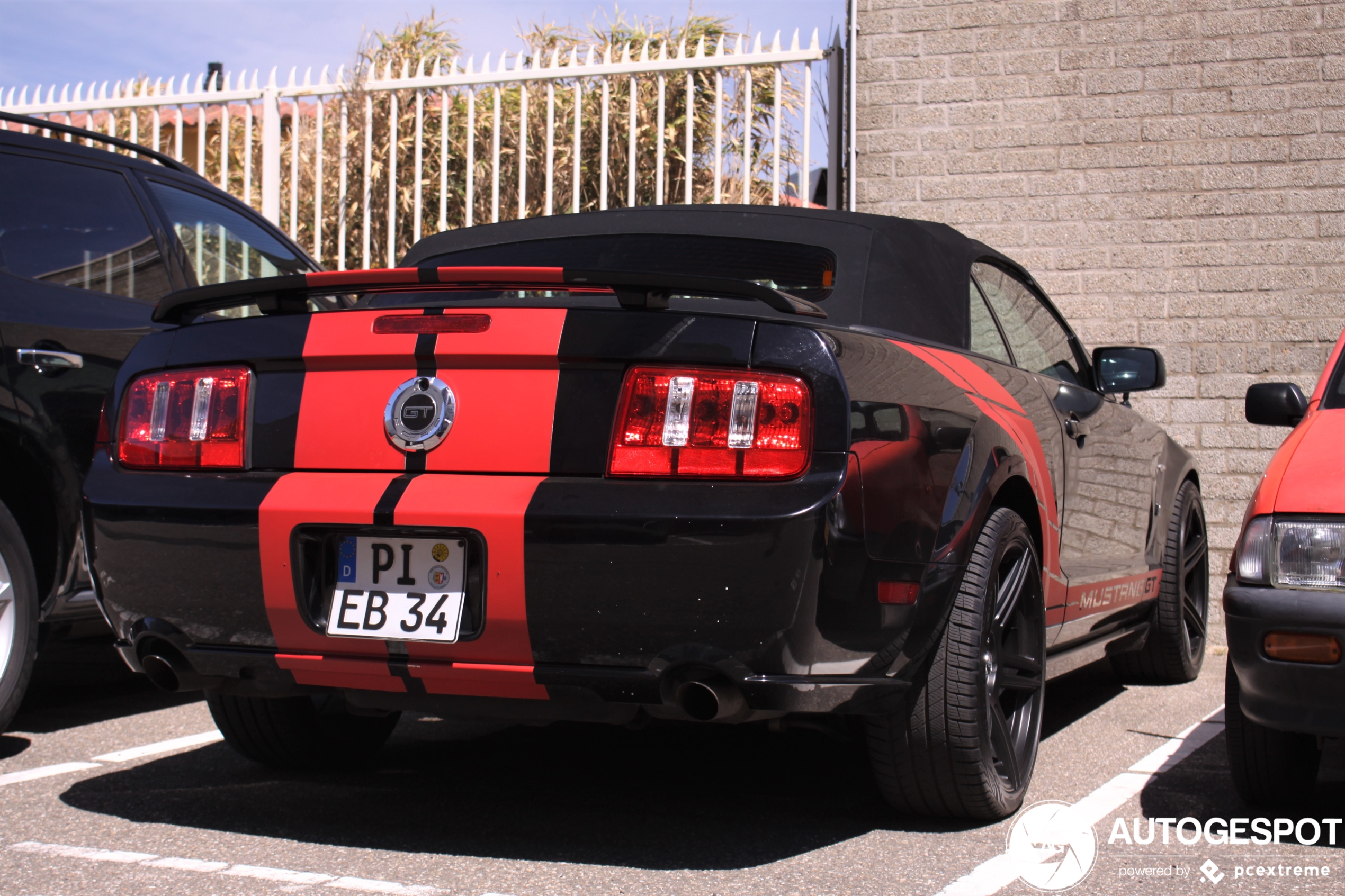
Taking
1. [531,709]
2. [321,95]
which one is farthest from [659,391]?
[321,95]

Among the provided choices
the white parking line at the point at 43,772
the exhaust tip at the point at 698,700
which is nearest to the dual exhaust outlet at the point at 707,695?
the exhaust tip at the point at 698,700

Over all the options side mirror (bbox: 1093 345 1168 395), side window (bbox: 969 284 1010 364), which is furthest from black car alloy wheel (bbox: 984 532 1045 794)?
side mirror (bbox: 1093 345 1168 395)

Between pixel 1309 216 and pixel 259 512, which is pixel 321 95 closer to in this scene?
pixel 1309 216

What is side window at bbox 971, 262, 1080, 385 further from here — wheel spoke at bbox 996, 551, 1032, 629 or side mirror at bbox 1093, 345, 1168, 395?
wheel spoke at bbox 996, 551, 1032, 629

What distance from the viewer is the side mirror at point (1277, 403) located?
377 cm

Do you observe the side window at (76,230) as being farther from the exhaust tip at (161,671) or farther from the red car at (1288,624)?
the red car at (1288,624)

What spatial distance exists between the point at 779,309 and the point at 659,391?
273 mm

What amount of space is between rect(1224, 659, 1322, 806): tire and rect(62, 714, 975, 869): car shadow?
2.12 ft

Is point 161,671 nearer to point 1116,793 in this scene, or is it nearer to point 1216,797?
point 1116,793

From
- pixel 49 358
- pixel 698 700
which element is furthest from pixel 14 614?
pixel 698 700

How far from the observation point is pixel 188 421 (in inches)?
111

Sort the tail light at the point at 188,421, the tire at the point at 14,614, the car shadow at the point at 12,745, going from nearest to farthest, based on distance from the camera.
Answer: the tail light at the point at 188,421 < the tire at the point at 14,614 < the car shadow at the point at 12,745

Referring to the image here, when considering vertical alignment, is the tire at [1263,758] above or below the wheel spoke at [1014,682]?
below

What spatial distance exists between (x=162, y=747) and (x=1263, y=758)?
2.93 m
